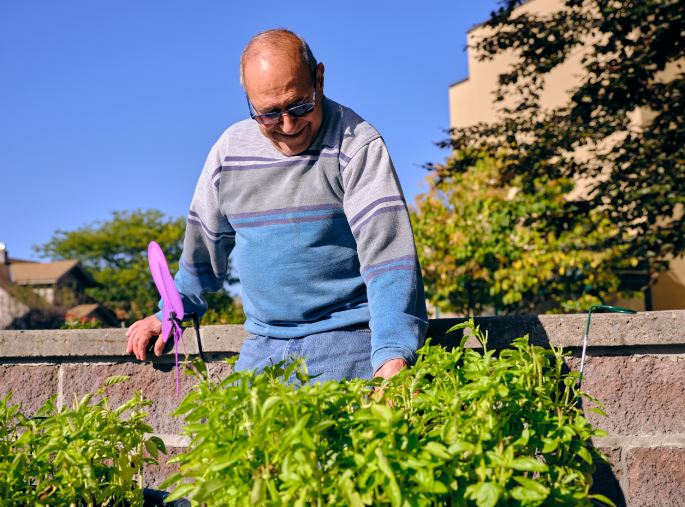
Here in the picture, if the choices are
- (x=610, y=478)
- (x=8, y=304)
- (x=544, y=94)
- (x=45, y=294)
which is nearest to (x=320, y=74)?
(x=610, y=478)

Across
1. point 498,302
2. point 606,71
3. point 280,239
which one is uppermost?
point 606,71

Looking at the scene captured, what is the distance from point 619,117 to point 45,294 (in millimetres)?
43395

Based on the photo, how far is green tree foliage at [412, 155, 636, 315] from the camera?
1438 centimetres

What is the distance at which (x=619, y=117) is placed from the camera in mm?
10133

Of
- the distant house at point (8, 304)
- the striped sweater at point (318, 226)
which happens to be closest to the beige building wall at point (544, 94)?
the striped sweater at point (318, 226)

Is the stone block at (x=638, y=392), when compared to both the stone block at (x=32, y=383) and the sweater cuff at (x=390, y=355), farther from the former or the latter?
the stone block at (x=32, y=383)

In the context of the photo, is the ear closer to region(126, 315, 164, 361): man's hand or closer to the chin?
the chin

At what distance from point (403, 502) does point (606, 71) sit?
32.5 ft

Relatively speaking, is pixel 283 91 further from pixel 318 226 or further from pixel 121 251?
pixel 121 251

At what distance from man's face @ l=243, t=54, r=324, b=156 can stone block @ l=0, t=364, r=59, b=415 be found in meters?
1.84

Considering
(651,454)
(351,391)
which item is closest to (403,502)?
(351,391)

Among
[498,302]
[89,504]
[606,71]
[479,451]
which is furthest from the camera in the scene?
[498,302]

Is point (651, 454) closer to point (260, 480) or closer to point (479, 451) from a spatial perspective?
point (479, 451)

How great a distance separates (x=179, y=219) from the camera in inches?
2067
